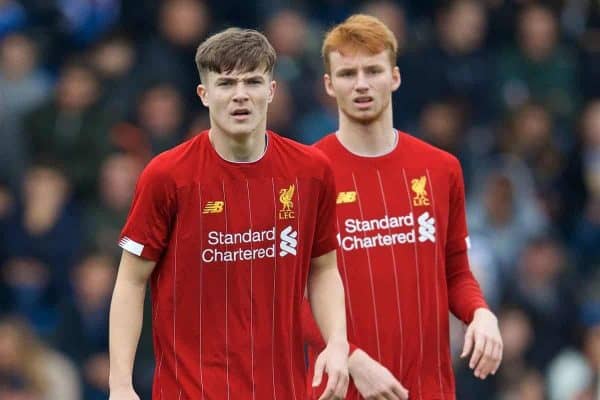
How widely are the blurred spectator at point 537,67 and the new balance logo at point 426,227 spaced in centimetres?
558

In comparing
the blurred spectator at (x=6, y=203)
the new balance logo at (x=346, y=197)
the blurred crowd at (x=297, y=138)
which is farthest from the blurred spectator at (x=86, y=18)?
the new balance logo at (x=346, y=197)

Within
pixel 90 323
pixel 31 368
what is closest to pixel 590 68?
pixel 90 323

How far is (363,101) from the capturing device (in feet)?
24.0

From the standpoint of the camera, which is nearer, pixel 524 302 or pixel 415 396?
pixel 415 396

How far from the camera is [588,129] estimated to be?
41.6 feet

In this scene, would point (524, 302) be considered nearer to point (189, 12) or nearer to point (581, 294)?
point (581, 294)

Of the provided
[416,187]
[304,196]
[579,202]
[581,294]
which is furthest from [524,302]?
[304,196]

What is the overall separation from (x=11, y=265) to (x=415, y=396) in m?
4.12

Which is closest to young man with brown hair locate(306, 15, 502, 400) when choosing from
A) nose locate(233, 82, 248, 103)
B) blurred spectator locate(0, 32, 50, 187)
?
nose locate(233, 82, 248, 103)

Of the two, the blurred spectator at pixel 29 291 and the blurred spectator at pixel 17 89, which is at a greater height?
the blurred spectator at pixel 17 89

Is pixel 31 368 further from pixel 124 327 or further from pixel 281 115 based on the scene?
pixel 124 327

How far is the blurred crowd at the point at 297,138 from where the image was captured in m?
10.5

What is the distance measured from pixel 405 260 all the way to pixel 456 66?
17.5 feet

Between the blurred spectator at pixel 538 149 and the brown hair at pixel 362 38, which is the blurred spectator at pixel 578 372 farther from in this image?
the brown hair at pixel 362 38
